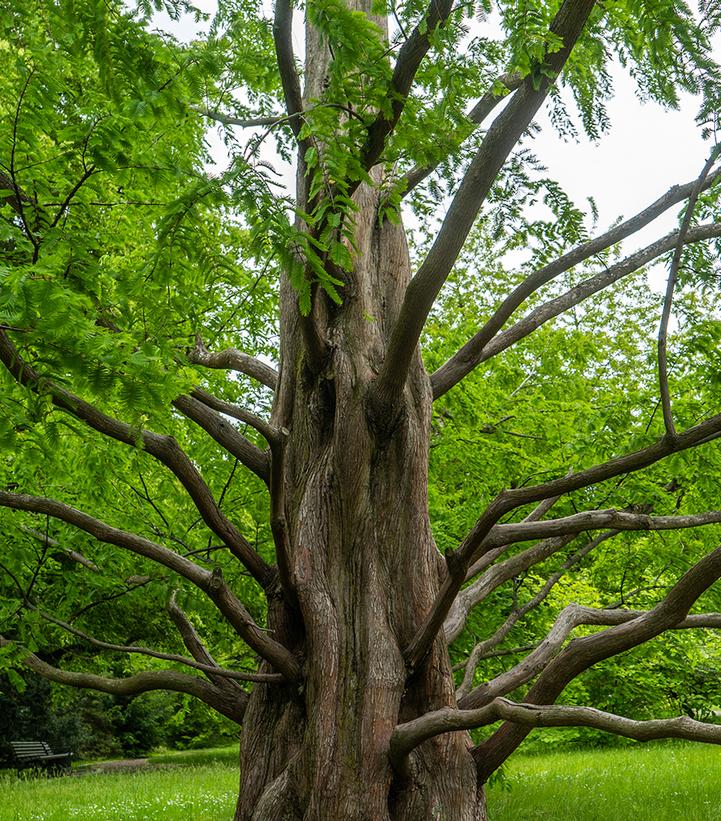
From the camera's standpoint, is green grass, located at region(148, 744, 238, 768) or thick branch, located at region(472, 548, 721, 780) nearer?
thick branch, located at region(472, 548, 721, 780)

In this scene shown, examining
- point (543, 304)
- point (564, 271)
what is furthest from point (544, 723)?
point (543, 304)

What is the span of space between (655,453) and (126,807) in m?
8.48

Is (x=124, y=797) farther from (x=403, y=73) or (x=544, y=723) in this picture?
(x=403, y=73)

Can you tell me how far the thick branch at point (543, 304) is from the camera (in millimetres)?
4758

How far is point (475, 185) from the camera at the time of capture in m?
3.40

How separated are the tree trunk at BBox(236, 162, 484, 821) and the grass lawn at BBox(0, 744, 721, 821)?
3.97 meters

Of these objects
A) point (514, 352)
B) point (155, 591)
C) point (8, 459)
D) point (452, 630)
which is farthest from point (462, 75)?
point (514, 352)

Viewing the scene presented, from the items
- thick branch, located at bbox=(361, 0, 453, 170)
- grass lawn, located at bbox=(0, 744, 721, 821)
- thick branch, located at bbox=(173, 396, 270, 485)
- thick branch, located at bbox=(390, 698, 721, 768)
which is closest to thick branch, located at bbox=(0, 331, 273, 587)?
thick branch, located at bbox=(173, 396, 270, 485)

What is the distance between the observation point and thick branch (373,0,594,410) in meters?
2.95

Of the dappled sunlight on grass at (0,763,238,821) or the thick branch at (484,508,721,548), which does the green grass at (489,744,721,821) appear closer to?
the dappled sunlight on grass at (0,763,238,821)

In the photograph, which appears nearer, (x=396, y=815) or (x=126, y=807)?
(x=396, y=815)

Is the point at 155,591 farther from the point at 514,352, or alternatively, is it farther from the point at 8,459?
the point at 514,352

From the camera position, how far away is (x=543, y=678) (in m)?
4.26

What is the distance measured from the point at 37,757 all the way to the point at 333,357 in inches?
616
